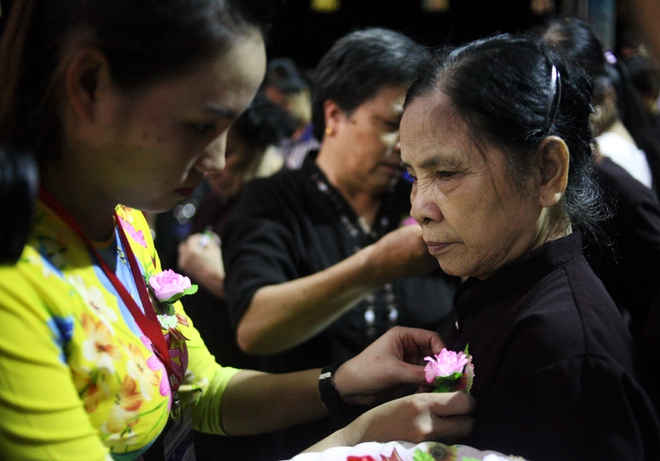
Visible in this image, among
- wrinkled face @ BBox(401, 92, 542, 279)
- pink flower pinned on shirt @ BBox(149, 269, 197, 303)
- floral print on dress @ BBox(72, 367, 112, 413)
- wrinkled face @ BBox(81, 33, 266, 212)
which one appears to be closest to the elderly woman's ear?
wrinkled face @ BBox(401, 92, 542, 279)

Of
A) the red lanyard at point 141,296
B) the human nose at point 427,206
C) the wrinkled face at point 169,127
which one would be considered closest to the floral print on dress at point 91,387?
the red lanyard at point 141,296

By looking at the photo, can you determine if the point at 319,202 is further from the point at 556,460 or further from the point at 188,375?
the point at 556,460

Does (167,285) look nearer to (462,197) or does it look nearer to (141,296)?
(141,296)

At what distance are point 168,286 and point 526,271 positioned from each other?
2.04 ft

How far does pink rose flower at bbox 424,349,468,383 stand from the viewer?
101 cm

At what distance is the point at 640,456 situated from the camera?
2.85ft

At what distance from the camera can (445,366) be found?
1.01m

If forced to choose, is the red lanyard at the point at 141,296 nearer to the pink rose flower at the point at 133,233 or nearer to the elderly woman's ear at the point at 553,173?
the pink rose flower at the point at 133,233

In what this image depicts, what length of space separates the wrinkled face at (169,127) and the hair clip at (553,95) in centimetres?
52

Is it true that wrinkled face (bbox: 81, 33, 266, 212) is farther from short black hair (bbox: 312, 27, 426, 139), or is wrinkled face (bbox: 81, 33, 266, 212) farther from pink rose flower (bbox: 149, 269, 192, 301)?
short black hair (bbox: 312, 27, 426, 139)

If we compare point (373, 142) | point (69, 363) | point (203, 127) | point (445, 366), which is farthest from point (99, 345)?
point (373, 142)

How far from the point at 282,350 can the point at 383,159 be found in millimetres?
634

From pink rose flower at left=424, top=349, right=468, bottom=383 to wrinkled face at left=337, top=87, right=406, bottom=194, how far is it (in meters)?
0.87

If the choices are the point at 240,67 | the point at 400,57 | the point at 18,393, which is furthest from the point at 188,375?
the point at 400,57
